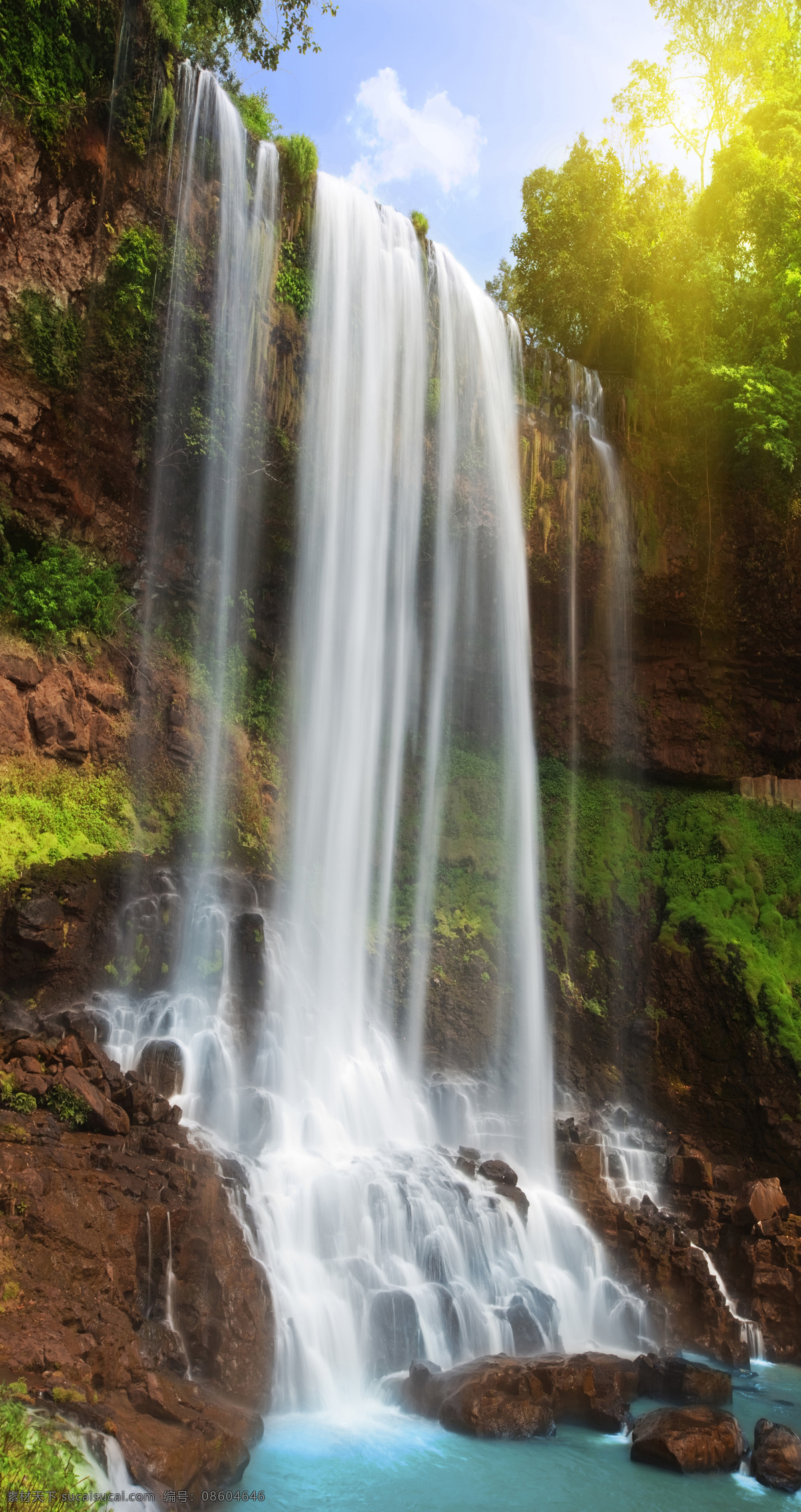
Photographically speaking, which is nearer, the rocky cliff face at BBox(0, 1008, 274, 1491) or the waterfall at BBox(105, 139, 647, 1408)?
the rocky cliff face at BBox(0, 1008, 274, 1491)

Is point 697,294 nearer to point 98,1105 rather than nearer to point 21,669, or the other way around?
point 21,669

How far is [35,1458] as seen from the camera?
5.68 m

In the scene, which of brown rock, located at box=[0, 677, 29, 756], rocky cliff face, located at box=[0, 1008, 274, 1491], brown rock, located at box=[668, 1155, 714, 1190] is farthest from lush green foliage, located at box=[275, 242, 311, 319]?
brown rock, located at box=[668, 1155, 714, 1190]

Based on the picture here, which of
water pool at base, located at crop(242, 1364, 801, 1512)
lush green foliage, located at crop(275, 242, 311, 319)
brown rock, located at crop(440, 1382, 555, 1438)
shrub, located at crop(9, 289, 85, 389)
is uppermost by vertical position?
lush green foliage, located at crop(275, 242, 311, 319)

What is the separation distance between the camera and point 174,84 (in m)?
16.2

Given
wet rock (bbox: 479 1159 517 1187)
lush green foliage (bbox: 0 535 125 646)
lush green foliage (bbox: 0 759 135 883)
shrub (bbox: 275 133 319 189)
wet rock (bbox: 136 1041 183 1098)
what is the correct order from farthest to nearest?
1. shrub (bbox: 275 133 319 189)
2. lush green foliage (bbox: 0 535 125 646)
3. lush green foliage (bbox: 0 759 135 883)
4. wet rock (bbox: 479 1159 517 1187)
5. wet rock (bbox: 136 1041 183 1098)

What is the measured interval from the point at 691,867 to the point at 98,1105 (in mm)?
14082

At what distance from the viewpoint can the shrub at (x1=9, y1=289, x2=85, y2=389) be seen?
1511 centimetres

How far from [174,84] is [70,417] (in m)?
6.03

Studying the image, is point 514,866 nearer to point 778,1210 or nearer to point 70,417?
point 778,1210

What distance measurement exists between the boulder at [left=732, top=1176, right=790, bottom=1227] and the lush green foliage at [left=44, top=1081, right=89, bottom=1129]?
9454mm

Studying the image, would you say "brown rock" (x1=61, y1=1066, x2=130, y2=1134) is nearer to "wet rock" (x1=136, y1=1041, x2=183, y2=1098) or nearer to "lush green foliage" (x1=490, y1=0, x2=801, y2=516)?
"wet rock" (x1=136, y1=1041, x2=183, y2=1098)

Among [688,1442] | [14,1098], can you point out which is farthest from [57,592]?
[688,1442]

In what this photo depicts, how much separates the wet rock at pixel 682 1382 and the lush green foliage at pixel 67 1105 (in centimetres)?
641
